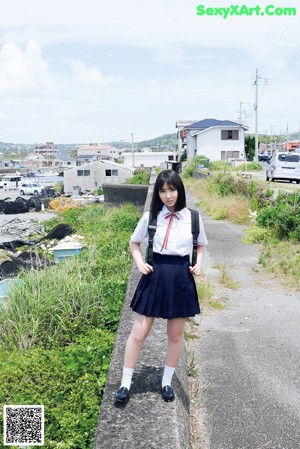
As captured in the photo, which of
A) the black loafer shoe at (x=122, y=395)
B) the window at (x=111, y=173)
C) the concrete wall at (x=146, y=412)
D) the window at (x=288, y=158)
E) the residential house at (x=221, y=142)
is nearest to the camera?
the concrete wall at (x=146, y=412)

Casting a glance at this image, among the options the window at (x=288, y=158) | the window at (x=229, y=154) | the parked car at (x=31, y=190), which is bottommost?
the parked car at (x=31, y=190)

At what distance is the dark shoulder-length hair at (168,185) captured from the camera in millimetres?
3094

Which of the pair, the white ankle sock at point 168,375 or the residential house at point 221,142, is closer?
the white ankle sock at point 168,375

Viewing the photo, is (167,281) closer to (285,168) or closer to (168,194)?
(168,194)

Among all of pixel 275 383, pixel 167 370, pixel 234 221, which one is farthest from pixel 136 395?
pixel 234 221

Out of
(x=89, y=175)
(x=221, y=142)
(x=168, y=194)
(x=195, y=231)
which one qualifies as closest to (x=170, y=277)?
(x=195, y=231)

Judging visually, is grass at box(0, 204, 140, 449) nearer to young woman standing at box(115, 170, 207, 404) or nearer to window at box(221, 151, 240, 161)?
young woman standing at box(115, 170, 207, 404)

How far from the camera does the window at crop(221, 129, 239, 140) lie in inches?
2279

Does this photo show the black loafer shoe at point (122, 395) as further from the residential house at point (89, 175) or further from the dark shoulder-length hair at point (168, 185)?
the residential house at point (89, 175)

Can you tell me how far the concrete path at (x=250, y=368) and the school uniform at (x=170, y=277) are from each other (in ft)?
2.94

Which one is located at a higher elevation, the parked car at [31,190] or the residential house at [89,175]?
the residential house at [89,175]

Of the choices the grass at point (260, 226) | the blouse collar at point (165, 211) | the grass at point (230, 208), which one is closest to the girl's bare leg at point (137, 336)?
the blouse collar at point (165, 211)

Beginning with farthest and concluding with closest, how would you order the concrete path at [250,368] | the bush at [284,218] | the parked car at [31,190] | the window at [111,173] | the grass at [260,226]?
the window at [111,173]
the parked car at [31,190]
the bush at [284,218]
the grass at [260,226]
the concrete path at [250,368]

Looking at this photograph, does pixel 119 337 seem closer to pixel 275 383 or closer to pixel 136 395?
pixel 136 395
